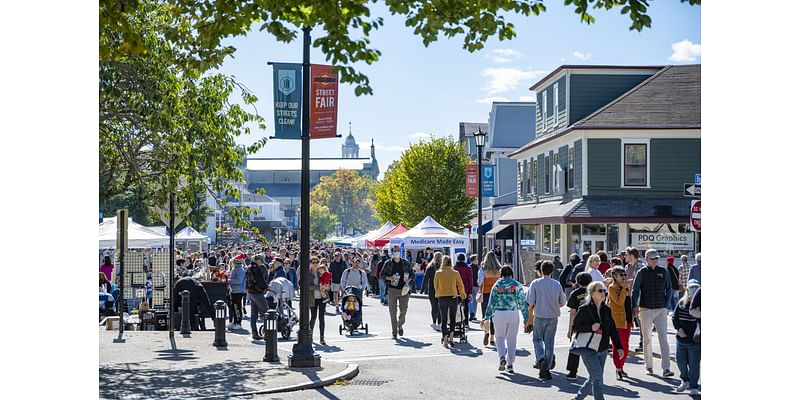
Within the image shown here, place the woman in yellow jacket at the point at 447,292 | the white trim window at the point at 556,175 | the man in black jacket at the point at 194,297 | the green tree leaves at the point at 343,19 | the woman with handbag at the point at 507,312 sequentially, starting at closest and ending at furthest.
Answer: the green tree leaves at the point at 343,19 < the woman with handbag at the point at 507,312 < the woman in yellow jacket at the point at 447,292 < the man in black jacket at the point at 194,297 < the white trim window at the point at 556,175

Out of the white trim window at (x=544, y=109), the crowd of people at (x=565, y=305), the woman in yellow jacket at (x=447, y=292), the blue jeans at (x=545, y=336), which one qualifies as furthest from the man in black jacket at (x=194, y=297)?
the white trim window at (x=544, y=109)

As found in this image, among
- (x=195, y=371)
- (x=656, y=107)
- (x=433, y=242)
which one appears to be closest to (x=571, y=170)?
(x=656, y=107)

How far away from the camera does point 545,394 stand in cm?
1291

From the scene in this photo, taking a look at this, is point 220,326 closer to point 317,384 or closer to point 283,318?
point 283,318

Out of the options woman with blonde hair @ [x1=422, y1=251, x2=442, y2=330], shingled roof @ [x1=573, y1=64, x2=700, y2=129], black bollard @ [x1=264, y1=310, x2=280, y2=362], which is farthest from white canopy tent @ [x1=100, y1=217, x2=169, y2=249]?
black bollard @ [x1=264, y1=310, x2=280, y2=362]

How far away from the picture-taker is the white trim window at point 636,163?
113 ft

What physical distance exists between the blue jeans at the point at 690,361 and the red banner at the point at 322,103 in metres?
6.29

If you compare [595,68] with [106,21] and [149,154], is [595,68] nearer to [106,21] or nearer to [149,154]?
[149,154]

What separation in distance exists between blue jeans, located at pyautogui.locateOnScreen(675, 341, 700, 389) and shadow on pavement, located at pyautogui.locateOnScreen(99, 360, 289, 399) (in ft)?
18.6

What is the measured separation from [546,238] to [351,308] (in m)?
21.0

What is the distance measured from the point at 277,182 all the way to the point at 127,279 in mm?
163458

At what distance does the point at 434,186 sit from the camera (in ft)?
195

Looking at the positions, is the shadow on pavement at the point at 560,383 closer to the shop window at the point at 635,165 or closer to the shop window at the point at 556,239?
the shop window at the point at 635,165
